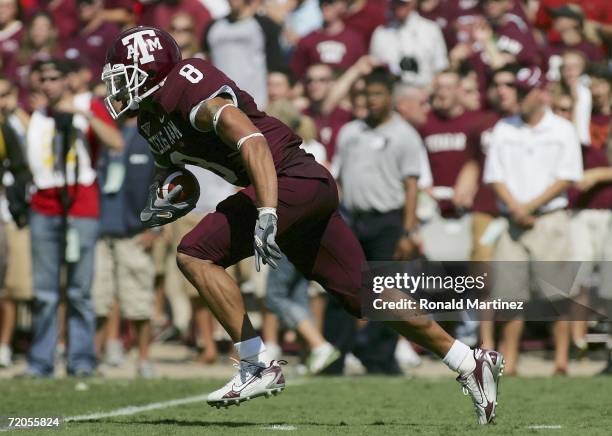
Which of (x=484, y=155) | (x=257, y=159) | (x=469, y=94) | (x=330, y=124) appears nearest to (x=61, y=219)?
(x=330, y=124)

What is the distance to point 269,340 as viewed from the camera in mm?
11836

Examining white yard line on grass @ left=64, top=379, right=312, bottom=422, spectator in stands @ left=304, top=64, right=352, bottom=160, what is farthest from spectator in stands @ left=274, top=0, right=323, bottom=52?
white yard line on grass @ left=64, top=379, right=312, bottom=422

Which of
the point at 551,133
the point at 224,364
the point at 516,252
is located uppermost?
the point at 551,133

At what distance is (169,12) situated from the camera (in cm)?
1512

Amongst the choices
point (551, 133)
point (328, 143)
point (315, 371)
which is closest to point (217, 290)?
point (315, 371)

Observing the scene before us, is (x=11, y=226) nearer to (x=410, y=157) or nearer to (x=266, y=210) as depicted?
(x=410, y=157)

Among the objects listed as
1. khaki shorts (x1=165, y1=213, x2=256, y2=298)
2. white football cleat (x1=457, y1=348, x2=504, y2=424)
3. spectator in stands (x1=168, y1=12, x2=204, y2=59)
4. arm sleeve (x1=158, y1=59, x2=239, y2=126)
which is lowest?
khaki shorts (x1=165, y1=213, x2=256, y2=298)

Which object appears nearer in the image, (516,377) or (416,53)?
(516,377)

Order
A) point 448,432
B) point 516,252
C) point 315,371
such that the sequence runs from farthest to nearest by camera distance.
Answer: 1. point 516,252
2. point 315,371
3. point 448,432

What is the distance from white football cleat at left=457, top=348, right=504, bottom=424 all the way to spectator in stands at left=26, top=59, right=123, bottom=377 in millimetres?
4696

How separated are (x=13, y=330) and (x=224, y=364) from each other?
2069 mm

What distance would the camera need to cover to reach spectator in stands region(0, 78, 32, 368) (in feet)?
36.0

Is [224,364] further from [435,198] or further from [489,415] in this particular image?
[489,415]
